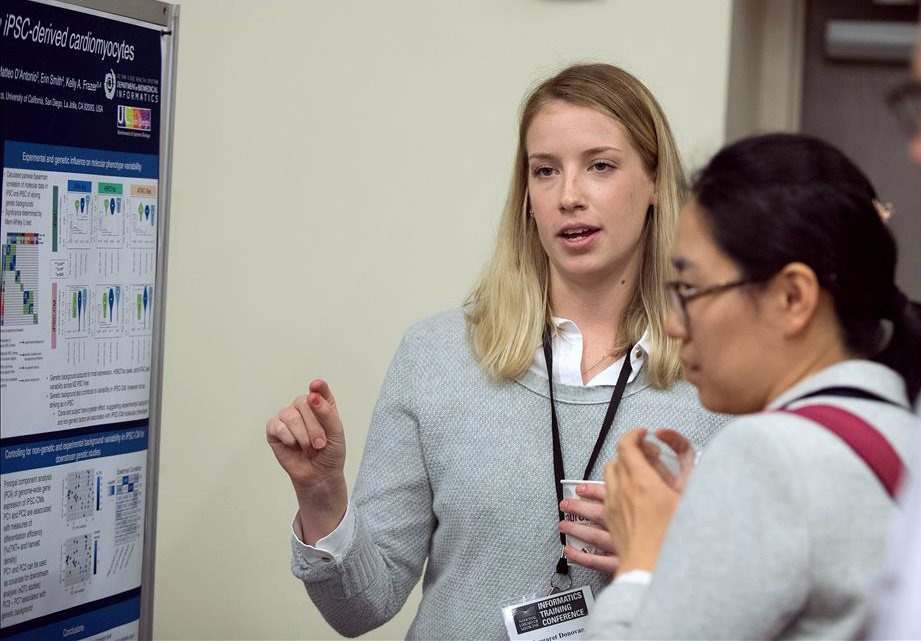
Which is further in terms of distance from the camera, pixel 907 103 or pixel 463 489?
pixel 463 489

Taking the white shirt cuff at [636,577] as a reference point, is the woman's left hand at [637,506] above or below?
above

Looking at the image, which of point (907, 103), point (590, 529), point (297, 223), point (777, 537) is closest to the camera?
point (907, 103)

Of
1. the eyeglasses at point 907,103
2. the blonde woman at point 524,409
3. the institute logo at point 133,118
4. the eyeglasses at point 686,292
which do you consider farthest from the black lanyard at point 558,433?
the eyeglasses at point 907,103

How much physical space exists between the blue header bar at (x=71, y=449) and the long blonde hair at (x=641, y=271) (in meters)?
0.68

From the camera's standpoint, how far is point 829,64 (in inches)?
132

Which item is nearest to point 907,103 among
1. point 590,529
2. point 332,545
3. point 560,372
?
point 590,529

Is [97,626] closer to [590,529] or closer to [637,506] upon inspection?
[590,529]

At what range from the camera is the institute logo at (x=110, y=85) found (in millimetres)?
2029

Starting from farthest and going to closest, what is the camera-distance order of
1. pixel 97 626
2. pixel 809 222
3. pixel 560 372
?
1. pixel 97 626
2. pixel 560 372
3. pixel 809 222

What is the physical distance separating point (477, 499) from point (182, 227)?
178 centimetres

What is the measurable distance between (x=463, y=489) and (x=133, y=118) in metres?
0.93

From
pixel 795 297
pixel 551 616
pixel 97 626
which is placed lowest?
pixel 97 626

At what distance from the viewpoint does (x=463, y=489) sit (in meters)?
1.92

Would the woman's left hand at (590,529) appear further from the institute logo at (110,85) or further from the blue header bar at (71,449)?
the institute logo at (110,85)
